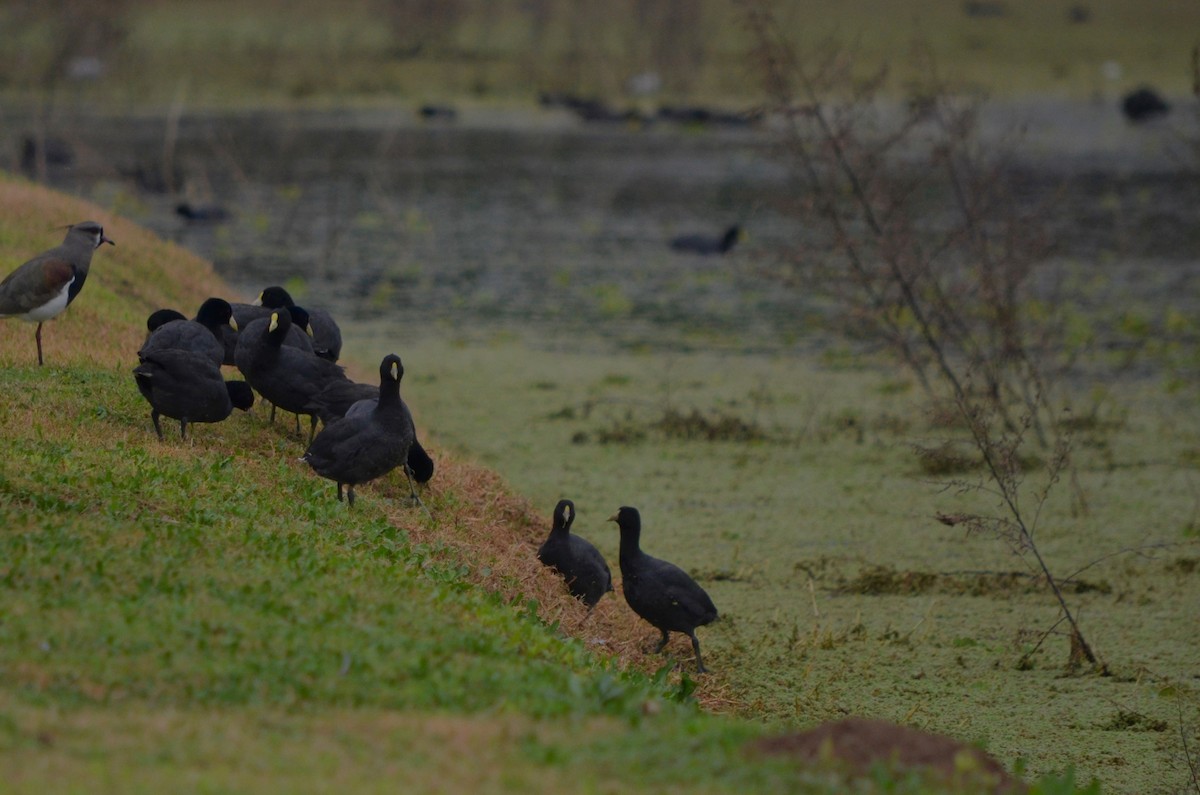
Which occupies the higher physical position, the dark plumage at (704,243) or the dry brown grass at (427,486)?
the dark plumage at (704,243)

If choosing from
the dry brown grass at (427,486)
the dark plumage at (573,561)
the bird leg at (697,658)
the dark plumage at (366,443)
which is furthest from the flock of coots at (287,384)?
the bird leg at (697,658)

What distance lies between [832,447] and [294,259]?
46.5ft

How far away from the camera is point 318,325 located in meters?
12.0

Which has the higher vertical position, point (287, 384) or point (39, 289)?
point (39, 289)

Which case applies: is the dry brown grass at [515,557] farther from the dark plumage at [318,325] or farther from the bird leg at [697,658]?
the dark plumage at [318,325]

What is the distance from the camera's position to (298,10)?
7350 cm

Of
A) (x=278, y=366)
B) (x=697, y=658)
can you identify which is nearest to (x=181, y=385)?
(x=278, y=366)

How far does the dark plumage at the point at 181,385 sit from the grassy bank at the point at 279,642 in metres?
0.24

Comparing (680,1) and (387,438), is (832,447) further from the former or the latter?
(680,1)

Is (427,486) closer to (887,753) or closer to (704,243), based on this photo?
(887,753)

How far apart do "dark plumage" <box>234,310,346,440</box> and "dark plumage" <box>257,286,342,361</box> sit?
967mm

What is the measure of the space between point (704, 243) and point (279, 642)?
24081 mm

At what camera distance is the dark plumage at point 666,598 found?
965cm

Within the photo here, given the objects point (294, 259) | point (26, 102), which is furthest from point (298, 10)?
point (294, 259)
